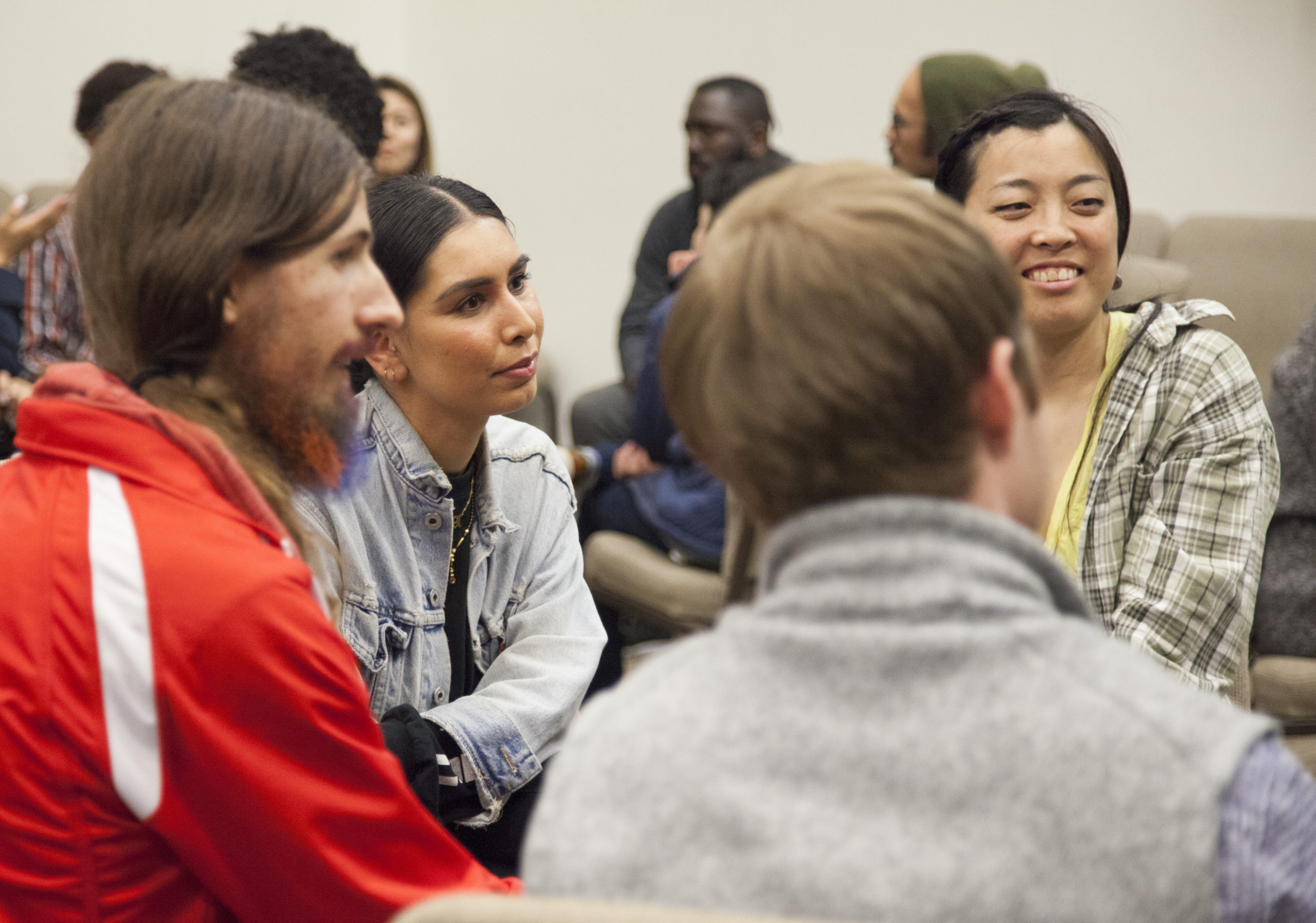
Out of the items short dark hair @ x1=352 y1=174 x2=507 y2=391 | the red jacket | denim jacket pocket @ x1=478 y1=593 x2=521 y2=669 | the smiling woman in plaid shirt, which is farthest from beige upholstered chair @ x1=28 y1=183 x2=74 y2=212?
the red jacket

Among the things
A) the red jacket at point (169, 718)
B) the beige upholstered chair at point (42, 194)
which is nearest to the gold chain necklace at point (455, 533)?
the red jacket at point (169, 718)

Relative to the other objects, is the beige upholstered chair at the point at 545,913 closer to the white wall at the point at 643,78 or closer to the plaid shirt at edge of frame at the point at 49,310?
the plaid shirt at edge of frame at the point at 49,310

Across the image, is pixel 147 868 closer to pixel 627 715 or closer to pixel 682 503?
pixel 627 715

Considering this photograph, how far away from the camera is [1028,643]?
1.99 ft

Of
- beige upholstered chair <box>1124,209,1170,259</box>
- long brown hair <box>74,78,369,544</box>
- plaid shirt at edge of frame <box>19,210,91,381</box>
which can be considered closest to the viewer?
long brown hair <box>74,78,369,544</box>

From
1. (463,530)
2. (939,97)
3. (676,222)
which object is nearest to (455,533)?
(463,530)

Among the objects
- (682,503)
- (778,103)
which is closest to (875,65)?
(778,103)

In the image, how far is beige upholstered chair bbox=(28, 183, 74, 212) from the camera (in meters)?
3.86

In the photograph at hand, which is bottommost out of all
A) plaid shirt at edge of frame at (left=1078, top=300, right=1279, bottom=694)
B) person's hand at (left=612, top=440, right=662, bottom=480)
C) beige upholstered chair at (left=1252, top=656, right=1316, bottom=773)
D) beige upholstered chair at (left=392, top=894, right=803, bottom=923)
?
person's hand at (left=612, top=440, right=662, bottom=480)

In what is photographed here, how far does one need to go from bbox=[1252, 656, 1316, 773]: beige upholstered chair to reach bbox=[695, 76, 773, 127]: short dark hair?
232 cm

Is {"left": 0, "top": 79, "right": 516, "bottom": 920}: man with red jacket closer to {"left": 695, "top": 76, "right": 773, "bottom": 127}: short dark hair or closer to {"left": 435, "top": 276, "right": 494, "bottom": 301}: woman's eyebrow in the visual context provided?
{"left": 435, "top": 276, "right": 494, "bottom": 301}: woman's eyebrow

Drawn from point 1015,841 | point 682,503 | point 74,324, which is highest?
point 1015,841

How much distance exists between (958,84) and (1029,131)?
1.38 m

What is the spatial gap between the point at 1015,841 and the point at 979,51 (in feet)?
11.1
